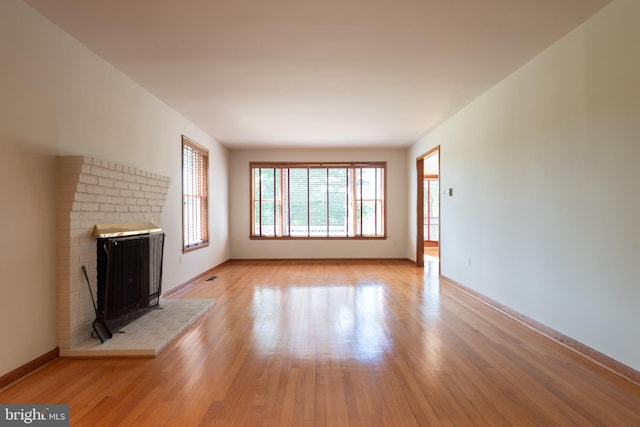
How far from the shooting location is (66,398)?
2.19 metres

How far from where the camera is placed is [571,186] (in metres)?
2.96

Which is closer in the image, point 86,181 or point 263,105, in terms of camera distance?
point 86,181

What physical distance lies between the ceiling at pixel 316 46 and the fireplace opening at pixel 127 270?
1691mm

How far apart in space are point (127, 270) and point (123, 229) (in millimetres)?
403

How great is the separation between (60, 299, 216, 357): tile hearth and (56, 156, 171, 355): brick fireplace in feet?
0.54

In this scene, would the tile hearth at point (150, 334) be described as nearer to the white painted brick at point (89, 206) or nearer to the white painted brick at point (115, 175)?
the white painted brick at point (89, 206)

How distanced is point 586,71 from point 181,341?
13.5 feet

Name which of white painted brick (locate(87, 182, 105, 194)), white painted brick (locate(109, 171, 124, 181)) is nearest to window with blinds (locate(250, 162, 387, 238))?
white painted brick (locate(109, 171, 124, 181))

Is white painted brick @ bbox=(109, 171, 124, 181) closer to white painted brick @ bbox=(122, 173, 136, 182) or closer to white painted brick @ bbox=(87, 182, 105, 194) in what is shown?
white painted brick @ bbox=(122, 173, 136, 182)

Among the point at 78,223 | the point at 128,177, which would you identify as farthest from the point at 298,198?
the point at 78,223

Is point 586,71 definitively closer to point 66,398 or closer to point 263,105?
point 263,105

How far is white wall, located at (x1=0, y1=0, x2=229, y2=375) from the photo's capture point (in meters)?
2.35

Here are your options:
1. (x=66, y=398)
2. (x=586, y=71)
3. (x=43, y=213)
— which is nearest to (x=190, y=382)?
(x=66, y=398)

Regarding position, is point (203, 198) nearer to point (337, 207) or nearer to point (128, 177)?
point (128, 177)
